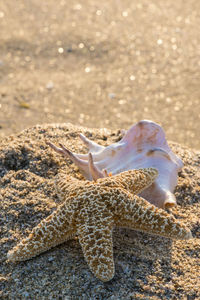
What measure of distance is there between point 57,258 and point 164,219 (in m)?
0.74

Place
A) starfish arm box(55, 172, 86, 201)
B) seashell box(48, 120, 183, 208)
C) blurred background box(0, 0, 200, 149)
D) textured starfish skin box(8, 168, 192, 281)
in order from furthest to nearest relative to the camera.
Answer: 1. blurred background box(0, 0, 200, 149)
2. seashell box(48, 120, 183, 208)
3. starfish arm box(55, 172, 86, 201)
4. textured starfish skin box(8, 168, 192, 281)

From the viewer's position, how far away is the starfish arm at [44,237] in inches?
100

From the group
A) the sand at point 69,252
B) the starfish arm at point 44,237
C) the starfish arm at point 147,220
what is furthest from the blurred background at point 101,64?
the starfish arm at point 44,237

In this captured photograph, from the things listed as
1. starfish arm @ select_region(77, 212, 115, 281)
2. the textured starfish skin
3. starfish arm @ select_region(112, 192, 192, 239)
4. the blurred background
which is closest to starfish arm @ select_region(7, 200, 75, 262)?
the textured starfish skin

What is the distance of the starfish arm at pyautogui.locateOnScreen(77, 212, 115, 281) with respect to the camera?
7.82ft

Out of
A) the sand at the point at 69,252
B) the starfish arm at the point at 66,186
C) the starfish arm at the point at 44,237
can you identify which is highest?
the starfish arm at the point at 66,186

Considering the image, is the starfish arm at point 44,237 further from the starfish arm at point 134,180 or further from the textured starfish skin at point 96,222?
the starfish arm at point 134,180

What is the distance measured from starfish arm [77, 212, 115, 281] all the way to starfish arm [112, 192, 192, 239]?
12 centimetres

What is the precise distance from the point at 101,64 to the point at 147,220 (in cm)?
382

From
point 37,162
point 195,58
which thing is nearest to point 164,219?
point 37,162

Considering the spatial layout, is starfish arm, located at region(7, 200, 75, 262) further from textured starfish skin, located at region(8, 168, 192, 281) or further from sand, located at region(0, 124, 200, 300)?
sand, located at region(0, 124, 200, 300)

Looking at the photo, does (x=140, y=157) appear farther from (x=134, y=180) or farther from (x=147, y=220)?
(x=147, y=220)

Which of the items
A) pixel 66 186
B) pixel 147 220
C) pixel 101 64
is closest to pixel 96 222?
pixel 147 220

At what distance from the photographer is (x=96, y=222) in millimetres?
2535
